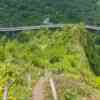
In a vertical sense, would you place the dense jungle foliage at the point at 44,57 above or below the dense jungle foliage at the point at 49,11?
above

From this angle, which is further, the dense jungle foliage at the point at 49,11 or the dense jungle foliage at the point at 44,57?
the dense jungle foliage at the point at 49,11

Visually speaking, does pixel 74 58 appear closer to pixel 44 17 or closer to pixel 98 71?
pixel 98 71

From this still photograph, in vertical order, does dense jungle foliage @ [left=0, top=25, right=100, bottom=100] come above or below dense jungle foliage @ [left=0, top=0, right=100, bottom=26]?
above

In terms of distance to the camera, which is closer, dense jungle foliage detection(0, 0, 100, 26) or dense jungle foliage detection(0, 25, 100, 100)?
dense jungle foliage detection(0, 25, 100, 100)

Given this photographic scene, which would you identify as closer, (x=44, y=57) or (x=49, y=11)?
(x=44, y=57)

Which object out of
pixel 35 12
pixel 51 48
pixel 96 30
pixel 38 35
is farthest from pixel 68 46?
pixel 35 12
